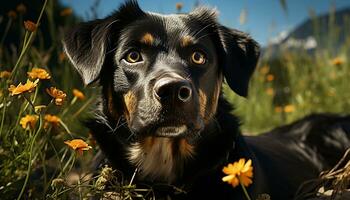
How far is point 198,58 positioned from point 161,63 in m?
0.24

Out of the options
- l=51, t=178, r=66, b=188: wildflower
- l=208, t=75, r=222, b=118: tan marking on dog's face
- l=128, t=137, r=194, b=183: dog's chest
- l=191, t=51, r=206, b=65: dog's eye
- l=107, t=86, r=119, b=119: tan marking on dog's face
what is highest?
l=191, t=51, r=206, b=65: dog's eye

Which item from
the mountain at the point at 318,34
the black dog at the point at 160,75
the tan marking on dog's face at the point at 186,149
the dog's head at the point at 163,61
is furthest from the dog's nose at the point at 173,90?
the mountain at the point at 318,34

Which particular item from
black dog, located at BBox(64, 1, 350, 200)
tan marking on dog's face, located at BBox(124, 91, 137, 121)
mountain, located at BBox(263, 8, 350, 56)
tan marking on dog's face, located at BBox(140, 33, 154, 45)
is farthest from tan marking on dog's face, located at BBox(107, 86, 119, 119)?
mountain, located at BBox(263, 8, 350, 56)

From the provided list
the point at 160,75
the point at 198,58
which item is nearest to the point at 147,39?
the point at 198,58

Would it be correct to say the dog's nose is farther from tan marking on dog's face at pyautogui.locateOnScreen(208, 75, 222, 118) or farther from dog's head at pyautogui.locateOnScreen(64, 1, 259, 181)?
tan marking on dog's face at pyautogui.locateOnScreen(208, 75, 222, 118)

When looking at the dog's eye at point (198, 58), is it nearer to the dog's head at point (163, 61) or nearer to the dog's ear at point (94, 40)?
the dog's head at point (163, 61)

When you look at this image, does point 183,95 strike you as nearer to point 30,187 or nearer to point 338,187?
point 338,187

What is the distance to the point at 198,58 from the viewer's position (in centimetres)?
314

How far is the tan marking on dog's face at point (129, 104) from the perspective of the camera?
297 cm

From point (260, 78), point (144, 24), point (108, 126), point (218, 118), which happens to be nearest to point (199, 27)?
point (144, 24)

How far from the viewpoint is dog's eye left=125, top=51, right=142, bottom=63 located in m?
3.11

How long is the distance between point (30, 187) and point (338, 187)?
165 cm

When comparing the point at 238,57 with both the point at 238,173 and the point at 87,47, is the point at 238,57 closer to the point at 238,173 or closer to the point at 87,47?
the point at 87,47

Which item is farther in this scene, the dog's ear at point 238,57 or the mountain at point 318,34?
the mountain at point 318,34
